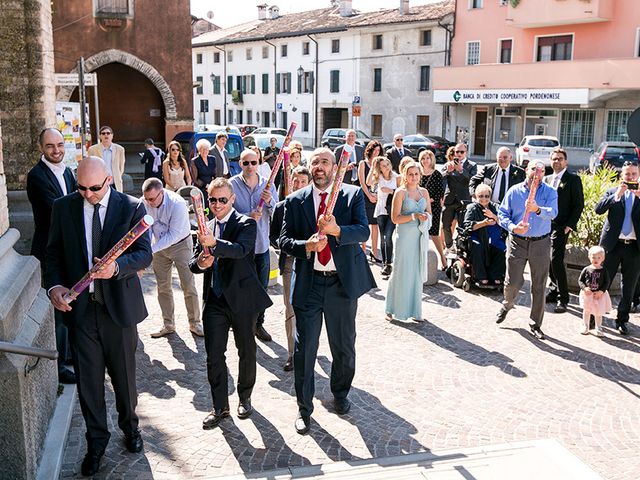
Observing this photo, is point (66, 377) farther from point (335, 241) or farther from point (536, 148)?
point (536, 148)

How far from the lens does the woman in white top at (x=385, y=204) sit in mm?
11016

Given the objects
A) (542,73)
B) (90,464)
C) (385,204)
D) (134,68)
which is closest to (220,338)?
(90,464)

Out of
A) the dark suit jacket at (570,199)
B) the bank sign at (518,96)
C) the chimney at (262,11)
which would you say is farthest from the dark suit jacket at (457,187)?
the chimney at (262,11)

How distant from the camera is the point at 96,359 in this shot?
198 inches

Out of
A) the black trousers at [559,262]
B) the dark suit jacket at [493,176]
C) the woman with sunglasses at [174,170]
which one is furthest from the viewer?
the woman with sunglasses at [174,170]

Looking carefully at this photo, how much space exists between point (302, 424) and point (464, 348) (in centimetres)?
273

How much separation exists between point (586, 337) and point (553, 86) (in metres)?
29.7

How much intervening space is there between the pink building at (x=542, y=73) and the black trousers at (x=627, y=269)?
2675cm

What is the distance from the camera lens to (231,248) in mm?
5488

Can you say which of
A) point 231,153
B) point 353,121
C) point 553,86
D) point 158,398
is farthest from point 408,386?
point 353,121

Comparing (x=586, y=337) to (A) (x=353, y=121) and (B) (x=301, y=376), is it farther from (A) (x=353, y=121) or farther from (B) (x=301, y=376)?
(A) (x=353, y=121)

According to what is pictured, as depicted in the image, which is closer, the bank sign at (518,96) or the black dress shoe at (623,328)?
the black dress shoe at (623,328)

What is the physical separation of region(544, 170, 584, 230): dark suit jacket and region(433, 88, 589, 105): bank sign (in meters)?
27.4

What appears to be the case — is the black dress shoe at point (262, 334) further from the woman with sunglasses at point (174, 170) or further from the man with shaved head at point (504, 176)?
the woman with sunglasses at point (174, 170)
